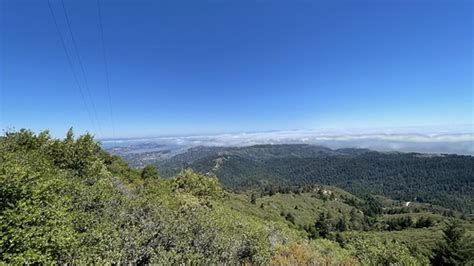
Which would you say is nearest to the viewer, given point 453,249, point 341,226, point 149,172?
point 453,249

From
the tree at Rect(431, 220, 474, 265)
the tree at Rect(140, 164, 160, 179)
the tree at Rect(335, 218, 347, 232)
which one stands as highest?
the tree at Rect(140, 164, 160, 179)

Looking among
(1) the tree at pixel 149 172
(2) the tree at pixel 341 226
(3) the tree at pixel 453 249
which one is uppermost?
(1) the tree at pixel 149 172

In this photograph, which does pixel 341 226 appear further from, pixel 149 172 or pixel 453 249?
pixel 149 172

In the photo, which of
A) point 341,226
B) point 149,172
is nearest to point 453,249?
point 149,172

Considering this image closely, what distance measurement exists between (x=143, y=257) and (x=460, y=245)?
61757 mm

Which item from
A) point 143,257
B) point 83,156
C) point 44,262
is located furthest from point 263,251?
point 83,156

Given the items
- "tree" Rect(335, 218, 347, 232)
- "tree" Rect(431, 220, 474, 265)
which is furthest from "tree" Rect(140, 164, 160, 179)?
"tree" Rect(335, 218, 347, 232)

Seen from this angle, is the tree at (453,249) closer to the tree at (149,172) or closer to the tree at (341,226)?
the tree at (149,172)

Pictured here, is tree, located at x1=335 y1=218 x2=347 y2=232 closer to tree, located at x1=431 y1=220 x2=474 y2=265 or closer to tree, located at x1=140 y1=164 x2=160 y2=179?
tree, located at x1=431 y1=220 x2=474 y2=265

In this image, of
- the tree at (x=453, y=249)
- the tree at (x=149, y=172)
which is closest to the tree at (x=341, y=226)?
the tree at (x=453, y=249)

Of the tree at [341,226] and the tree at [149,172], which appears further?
the tree at [341,226]

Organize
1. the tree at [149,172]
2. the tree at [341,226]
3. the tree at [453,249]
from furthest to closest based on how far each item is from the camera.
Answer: the tree at [341,226] → the tree at [149,172] → the tree at [453,249]

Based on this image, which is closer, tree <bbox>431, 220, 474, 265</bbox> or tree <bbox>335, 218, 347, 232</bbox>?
tree <bbox>431, 220, 474, 265</bbox>

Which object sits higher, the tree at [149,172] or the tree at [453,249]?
the tree at [149,172]
